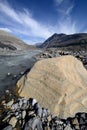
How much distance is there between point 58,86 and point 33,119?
277 cm

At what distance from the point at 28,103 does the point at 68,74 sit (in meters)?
3.00

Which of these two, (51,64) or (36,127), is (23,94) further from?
(36,127)

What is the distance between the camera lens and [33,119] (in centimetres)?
773

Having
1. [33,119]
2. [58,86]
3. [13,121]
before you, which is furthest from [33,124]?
[58,86]

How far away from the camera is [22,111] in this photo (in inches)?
333

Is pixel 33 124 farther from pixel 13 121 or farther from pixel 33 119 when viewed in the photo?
pixel 13 121

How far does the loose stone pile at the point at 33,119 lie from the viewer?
766cm

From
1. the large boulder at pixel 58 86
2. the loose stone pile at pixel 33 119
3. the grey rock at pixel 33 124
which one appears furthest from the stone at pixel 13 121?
the large boulder at pixel 58 86

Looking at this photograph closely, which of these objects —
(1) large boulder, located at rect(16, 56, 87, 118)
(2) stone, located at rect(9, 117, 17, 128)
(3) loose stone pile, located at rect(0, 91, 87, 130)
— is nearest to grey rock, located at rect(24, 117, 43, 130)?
(3) loose stone pile, located at rect(0, 91, 87, 130)

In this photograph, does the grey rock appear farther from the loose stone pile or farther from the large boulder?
the large boulder

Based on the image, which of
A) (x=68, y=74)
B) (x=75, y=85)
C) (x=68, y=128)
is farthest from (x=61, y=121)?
(x=68, y=74)

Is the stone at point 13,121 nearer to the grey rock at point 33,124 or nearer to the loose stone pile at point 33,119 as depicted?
the loose stone pile at point 33,119

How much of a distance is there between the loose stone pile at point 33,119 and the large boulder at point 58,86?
49cm

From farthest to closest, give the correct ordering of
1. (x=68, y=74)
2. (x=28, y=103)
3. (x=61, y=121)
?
1. (x=68, y=74)
2. (x=28, y=103)
3. (x=61, y=121)
